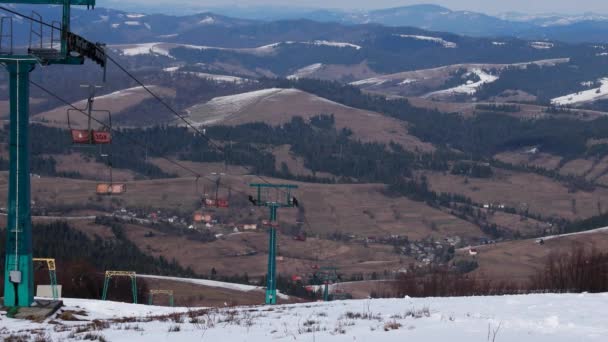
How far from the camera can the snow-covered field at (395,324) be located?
24812 millimetres

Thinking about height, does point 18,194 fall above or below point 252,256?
above

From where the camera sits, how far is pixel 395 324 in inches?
1045

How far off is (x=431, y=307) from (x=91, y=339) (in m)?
11.4

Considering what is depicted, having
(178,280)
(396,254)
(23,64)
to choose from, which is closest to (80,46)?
(23,64)

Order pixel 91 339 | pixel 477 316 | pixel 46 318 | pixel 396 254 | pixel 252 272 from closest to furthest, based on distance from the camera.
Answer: pixel 91 339, pixel 477 316, pixel 46 318, pixel 252 272, pixel 396 254

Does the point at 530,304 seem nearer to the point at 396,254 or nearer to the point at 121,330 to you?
the point at 121,330

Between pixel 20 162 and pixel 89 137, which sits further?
pixel 20 162

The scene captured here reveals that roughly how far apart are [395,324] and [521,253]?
15751cm

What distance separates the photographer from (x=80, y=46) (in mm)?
40156

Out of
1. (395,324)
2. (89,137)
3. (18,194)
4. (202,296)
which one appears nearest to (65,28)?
(89,137)

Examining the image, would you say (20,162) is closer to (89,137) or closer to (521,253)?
(89,137)

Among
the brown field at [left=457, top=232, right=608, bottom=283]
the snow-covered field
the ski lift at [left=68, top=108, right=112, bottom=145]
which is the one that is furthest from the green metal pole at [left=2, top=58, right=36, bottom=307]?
the brown field at [left=457, top=232, right=608, bottom=283]

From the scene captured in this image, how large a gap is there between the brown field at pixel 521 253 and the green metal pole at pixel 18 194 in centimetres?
11231

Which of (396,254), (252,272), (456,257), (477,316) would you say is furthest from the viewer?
(396,254)
